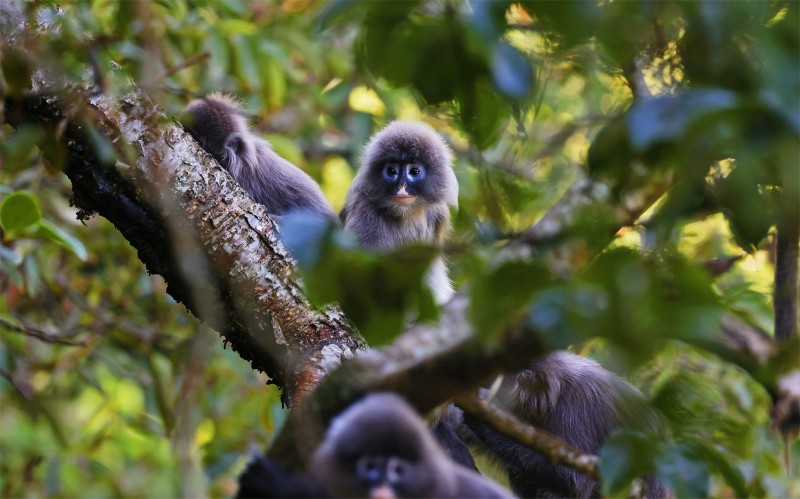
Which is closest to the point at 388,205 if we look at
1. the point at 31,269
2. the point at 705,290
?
the point at 31,269

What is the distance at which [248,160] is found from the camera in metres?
5.17

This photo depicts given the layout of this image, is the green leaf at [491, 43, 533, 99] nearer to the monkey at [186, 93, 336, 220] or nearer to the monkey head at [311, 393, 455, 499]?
the monkey head at [311, 393, 455, 499]

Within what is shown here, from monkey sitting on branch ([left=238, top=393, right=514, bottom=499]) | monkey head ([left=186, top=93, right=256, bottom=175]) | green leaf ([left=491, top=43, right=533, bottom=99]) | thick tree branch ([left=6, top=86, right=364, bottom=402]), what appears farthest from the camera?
monkey head ([left=186, top=93, right=256, bottom=175])

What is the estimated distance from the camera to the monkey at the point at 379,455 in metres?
2.06

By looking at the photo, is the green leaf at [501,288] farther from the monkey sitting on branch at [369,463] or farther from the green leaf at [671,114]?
the monkey sitting on branch at [369,463]

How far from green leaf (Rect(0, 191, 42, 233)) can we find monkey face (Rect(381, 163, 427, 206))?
7.31 feet

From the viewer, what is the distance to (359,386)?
191cm

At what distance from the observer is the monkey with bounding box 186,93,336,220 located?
505cm

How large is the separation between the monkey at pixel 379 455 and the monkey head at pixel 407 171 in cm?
302

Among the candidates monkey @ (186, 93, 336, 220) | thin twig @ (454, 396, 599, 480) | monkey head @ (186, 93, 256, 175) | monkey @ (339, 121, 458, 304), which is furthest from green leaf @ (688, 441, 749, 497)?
monkey head @ (186, 93, 256, 175)

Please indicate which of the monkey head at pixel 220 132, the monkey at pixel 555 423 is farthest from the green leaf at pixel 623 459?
the monkey head at pixel 220 132

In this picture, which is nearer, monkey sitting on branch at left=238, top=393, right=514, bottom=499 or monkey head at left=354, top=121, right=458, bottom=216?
monkey sitting on branch at left=238, top=393, right=514, bottom=499

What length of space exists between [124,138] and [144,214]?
11.2 inches

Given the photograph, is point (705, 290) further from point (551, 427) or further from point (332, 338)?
point (551, 427)
